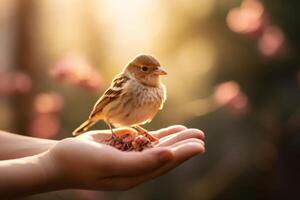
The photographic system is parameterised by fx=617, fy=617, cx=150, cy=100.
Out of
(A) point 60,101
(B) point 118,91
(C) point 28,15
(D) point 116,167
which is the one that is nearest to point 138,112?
(B) point 118,91

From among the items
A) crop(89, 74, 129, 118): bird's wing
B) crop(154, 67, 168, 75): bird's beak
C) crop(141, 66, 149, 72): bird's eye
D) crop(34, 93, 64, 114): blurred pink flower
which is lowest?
crop(89, 74, 129, 118): bird's wing

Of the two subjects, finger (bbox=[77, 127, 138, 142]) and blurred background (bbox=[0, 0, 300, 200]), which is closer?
finger (bbox=[77, 127, 138, 142])

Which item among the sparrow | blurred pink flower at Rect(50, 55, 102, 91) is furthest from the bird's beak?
blurred pink flower at Rect(50, 55, 102, 91)

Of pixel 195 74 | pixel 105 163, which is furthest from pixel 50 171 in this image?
pixel 195 74

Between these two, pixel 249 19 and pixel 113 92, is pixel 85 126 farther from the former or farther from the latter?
pixel 249 19

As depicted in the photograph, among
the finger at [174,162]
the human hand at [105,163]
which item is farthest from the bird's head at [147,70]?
the finger at [174,162]

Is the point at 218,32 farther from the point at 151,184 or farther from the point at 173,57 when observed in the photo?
the point at 151,184

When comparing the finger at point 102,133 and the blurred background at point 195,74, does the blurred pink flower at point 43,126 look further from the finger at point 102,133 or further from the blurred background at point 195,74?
the finger at point 102,133

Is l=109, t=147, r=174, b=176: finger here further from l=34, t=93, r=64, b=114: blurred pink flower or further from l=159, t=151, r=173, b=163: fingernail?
l=34, t=93, r=64, b=114: blurred pink flower
